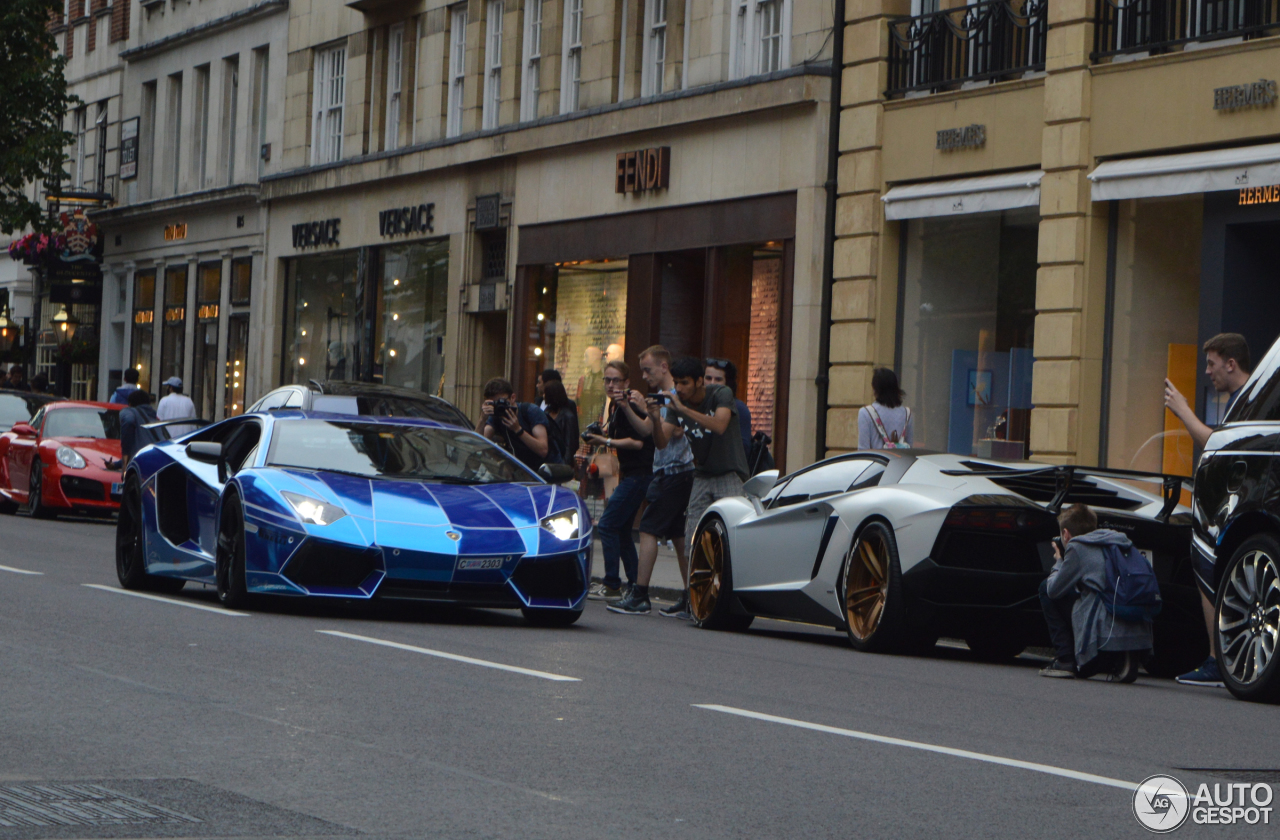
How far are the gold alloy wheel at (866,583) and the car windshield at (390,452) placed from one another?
223 centimetres

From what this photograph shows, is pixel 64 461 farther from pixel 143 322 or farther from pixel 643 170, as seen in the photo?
pixel 143 322

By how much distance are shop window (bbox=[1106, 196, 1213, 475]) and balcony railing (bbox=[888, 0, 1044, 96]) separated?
6.77 ft

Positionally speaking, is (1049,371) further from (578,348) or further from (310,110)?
(310,110)

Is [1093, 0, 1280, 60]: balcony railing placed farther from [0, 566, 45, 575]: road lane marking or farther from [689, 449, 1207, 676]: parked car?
[0, 566, 45, 575]: road lane marking

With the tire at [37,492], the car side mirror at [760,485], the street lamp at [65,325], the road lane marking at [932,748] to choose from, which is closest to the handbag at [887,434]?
the car side mirror at [760,485]

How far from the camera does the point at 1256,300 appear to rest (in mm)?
17641

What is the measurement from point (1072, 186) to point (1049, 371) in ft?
5.63

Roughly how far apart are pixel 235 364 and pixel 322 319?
4.42 metres

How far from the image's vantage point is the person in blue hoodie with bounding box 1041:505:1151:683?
11.0 meters

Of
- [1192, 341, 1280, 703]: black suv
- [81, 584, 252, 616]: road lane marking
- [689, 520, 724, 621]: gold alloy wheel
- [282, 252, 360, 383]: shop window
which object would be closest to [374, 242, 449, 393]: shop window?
[282, 252, 360, 383]: shop window

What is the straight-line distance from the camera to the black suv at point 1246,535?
9.99 metres

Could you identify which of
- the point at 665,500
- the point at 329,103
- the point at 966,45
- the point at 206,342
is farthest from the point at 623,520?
the point at 206,342

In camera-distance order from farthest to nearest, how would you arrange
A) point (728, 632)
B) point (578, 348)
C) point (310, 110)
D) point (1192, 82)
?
point (310, 110) → point (578, 348) → point (1192, 82) → point (728, 632)

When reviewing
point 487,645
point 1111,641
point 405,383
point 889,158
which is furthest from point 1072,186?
point 405,383
